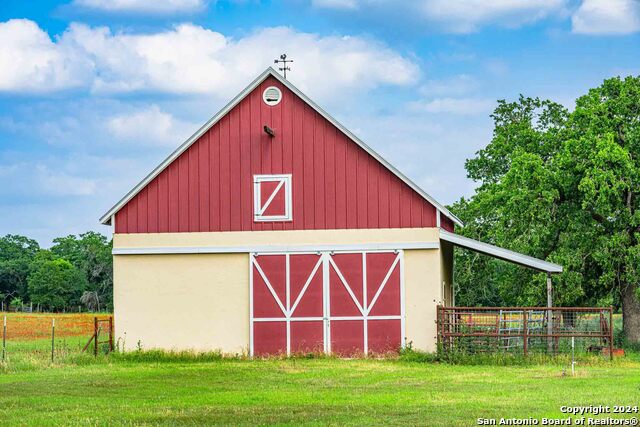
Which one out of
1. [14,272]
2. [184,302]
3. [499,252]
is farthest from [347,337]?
[14,272]

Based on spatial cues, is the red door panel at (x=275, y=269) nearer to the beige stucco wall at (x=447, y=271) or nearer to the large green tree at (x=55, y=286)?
the beige stucco wall at (x=447, y=271)

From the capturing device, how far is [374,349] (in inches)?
1037

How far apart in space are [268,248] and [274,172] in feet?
6.49

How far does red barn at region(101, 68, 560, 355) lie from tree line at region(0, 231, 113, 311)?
2298 inches

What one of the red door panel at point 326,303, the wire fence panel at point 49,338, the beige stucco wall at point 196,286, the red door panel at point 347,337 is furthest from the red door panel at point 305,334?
the wire fence panel at point 49,338

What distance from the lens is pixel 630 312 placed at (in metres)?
32.8

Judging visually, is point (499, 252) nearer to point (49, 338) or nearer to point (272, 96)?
point (272, 96)

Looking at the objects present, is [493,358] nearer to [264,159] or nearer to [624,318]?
[264,159]

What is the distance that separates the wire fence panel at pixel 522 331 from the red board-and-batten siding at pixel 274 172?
112 inches

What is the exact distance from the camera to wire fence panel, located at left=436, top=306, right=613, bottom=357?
2505cm

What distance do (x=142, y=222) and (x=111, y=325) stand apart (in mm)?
2795

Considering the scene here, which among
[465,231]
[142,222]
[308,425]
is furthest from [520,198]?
[308,425]

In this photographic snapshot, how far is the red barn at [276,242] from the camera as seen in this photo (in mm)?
26516

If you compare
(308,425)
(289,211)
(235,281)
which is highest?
(289,211)
